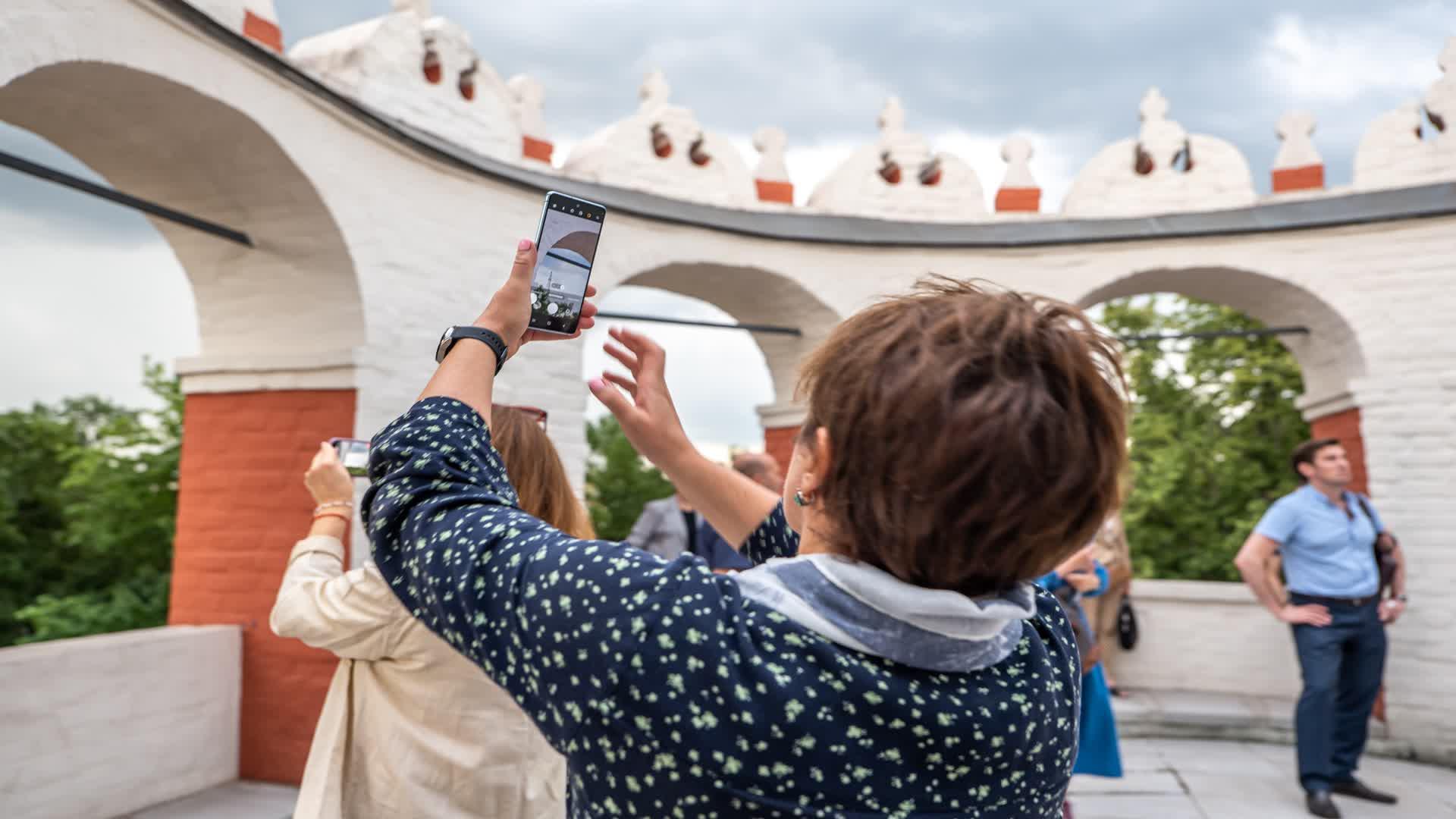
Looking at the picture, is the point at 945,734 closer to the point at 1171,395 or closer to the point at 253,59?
the point at 253,59

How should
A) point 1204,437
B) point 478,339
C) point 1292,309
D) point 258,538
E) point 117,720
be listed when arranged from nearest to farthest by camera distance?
point 478,339 → point 117,720 → point 258,538 → point 1292,309 → point 1204,437

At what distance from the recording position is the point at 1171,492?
16.8 m

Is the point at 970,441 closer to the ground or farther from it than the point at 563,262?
closer to the ground

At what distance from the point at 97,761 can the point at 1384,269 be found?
673 centimetres

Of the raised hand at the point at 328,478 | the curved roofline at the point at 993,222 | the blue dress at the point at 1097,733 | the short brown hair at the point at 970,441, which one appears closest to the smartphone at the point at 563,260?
the short brown hair at the point at 970,441

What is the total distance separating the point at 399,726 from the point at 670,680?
1.27 metres

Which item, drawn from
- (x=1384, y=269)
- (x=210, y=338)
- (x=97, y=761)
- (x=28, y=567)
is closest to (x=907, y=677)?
(x=97, y=761)

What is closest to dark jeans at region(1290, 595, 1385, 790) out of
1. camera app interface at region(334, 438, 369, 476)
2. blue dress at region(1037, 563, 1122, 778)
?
blue dress at region(1037, 563, 1122, 778)

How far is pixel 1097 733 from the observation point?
3.70 metres

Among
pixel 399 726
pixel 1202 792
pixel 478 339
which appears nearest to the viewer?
pixel 478 339

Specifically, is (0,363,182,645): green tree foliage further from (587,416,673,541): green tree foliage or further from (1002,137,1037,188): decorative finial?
(1002,137,1037,188): decorative finial

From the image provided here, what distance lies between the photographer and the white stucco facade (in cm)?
373

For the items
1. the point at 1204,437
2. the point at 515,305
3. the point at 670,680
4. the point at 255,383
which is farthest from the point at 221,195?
the point at 1204,437

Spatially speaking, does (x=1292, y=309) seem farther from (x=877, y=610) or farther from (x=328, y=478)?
(x=877, y=610)
